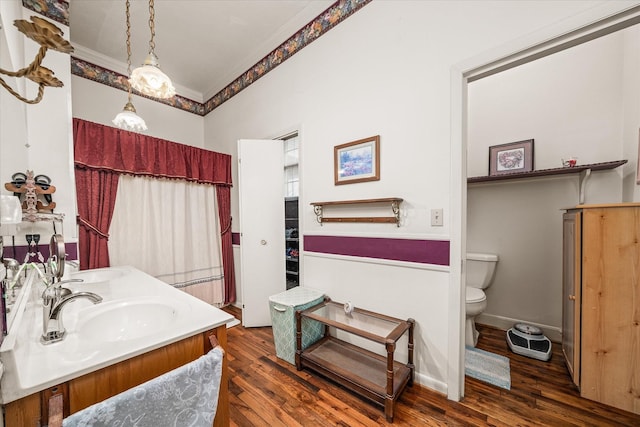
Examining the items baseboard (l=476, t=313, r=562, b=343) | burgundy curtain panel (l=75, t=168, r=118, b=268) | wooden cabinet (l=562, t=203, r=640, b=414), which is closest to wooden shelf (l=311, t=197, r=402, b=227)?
wooden cabinet (l=562, t=203, r=640, b=414)

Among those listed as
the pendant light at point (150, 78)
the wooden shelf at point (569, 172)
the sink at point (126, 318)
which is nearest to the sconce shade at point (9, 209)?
the sink at point (126, 318)

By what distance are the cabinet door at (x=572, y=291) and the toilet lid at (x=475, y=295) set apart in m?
0.50

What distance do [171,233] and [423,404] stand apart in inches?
108

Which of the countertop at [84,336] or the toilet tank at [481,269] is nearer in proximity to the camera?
the countertop at [84,336]

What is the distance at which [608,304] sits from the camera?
1352 millimetres

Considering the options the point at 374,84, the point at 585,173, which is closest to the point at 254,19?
the point at 374,84

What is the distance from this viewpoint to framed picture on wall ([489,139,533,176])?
85.6 inches

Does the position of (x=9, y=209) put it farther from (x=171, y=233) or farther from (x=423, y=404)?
(x=171, y=233)

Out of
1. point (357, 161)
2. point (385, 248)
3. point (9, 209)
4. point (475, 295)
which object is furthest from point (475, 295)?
point (9, 209)

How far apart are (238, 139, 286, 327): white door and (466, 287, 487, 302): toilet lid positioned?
1741 millimetres

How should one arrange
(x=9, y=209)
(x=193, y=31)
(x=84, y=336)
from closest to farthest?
(x=9, y=209)
(x=84, y=336)
(x=193, y=31)

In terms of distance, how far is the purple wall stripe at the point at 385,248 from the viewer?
4.96 feet

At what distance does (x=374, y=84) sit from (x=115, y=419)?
6.93ft

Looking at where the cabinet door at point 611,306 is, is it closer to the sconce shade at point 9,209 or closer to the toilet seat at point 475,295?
the toilet seat at point 475,295
